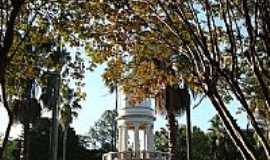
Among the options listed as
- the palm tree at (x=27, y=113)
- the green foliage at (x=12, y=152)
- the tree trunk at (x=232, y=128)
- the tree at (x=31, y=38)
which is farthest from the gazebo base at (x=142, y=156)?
the green foliage at (x=12, y=152)

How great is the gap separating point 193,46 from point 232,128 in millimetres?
2372

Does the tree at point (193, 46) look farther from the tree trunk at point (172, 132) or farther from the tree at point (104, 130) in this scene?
the tree at point (104, 130)

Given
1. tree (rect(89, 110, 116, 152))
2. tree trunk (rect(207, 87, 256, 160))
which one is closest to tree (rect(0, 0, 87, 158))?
tree trunk (rect(207, 87, 256, 160))

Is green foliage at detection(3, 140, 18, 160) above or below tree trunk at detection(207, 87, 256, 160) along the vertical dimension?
above

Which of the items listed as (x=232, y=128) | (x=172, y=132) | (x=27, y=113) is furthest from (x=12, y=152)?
(x=232, y=128)

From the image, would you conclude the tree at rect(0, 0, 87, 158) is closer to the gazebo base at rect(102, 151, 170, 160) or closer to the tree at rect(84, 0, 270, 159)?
the tree at rect(84, 0, 270, 159)

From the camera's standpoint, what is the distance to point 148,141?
36.2 m

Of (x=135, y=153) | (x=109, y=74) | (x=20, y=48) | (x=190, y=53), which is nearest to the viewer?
(x=190, y=53)

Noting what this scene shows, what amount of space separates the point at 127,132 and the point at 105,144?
47.6m

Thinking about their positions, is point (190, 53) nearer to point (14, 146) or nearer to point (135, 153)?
point (135, 153)

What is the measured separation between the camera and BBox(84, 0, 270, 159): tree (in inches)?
489

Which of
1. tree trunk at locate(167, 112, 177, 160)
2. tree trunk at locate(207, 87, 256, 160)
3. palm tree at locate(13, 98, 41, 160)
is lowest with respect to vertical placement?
tree trunk at locate(207, 87, 256, 160)

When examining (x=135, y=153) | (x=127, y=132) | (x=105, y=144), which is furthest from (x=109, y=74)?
(x=105, y=144)

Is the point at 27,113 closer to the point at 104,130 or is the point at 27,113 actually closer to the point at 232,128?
the point at 232,128
